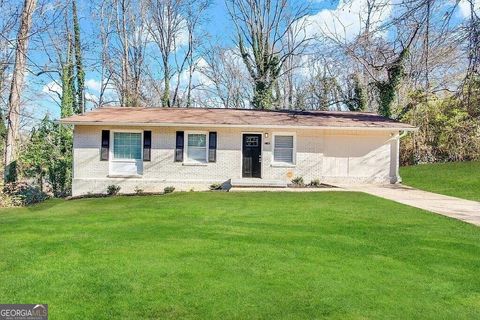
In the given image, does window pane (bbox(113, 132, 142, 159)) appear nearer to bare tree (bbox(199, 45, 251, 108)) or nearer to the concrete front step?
the concrete front step

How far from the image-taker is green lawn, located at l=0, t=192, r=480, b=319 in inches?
167

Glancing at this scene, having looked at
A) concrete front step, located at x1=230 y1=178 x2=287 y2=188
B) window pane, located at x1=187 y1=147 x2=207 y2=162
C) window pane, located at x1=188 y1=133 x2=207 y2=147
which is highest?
window pane, located at x1=188 y1=133 x2=207 y2=147

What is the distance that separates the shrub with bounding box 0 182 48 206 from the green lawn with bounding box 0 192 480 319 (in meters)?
6.20

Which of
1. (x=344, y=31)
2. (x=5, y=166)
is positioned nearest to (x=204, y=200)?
(x=5, y=166)

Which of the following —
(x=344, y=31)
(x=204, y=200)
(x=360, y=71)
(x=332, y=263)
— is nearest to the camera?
(x=332, y=263)

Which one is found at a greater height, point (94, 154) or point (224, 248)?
point (94, 154)

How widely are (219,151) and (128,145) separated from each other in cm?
391

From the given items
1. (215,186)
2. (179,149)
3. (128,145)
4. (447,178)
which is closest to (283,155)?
(215,186)

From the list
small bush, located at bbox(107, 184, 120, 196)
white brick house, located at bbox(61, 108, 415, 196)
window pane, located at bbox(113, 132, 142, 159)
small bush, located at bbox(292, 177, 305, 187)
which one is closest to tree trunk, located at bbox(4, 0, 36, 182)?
white brick house, located at bbox(61, 108, 415, 196)

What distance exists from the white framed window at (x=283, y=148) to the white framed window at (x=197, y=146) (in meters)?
3.05

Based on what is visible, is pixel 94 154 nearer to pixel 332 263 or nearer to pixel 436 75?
pixel 332 263

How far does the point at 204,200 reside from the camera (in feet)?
A: 42.8

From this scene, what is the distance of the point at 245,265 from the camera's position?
5.64 meters

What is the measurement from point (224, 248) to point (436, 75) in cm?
2775
